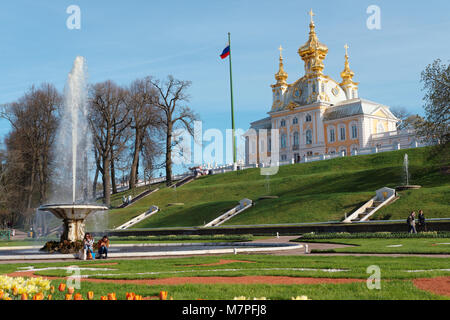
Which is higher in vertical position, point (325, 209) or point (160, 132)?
point (160, 132)

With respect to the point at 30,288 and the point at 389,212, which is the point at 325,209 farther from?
the point at 30,288

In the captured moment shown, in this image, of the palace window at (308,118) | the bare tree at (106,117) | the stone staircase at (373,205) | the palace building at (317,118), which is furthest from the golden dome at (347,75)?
the stone staircase at (373,205)

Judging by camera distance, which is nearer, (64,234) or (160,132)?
(64,234)

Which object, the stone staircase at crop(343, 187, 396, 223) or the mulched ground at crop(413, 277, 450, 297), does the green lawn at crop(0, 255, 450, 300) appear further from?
the stone staircase at crop(343, 187, 396, 223)

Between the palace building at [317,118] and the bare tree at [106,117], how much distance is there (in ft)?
98.2

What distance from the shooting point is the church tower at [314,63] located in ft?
279

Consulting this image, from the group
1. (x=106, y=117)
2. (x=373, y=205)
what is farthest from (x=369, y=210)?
(x=106, y=117)

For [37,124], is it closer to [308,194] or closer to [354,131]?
[308,194]

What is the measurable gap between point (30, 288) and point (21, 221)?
5793cm

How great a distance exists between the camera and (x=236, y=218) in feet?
125

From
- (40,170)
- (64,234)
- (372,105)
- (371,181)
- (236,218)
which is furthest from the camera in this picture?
(372,105)

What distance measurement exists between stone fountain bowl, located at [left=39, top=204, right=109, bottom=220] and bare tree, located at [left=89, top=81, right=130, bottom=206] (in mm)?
32118

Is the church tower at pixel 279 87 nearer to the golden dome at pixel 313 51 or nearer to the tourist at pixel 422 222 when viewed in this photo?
the golden dome at pixel 313 51

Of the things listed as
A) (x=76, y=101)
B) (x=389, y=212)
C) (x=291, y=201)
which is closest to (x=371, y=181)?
(x=291, y=201)
